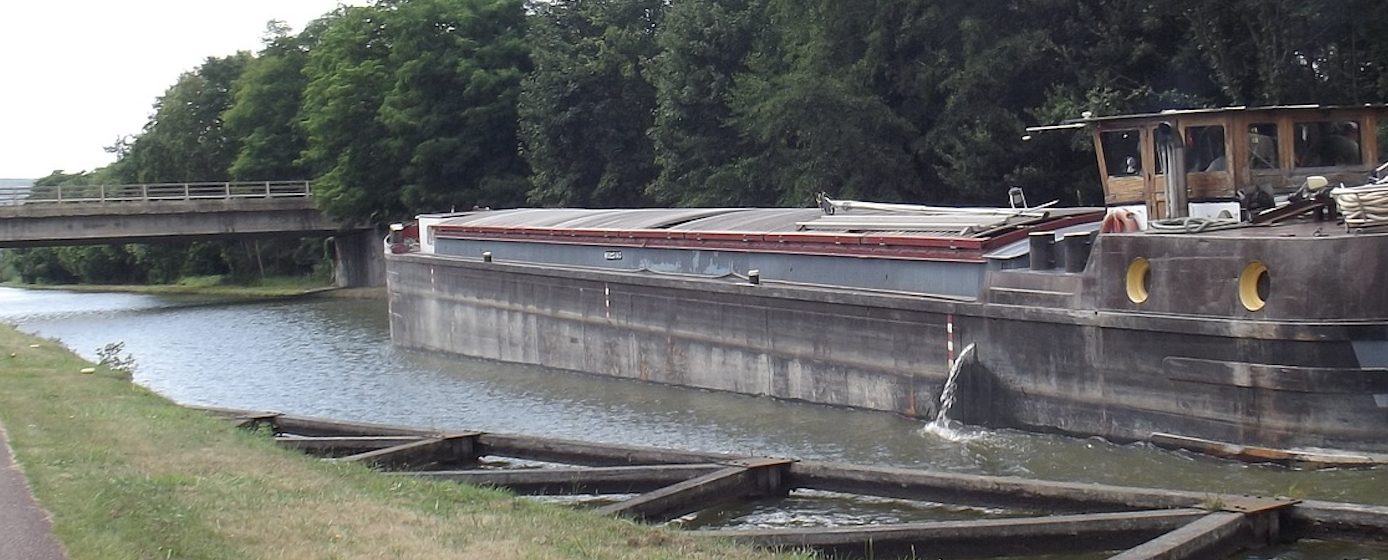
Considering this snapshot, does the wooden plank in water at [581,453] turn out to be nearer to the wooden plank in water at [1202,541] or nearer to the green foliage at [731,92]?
the wooden plank in water at [1202,541]

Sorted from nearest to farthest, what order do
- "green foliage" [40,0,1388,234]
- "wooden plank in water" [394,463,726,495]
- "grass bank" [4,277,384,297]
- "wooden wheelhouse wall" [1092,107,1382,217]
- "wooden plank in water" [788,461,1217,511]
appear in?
"wooden plank in water" [788,461,1217,511]
"wooden plank in water" [394,463,726,495]
"wooden wheelhouse wall" [1092,107,1382,217]
"green foliage" [40,0,1388,234]
"grass bank" [4,277,384,297]

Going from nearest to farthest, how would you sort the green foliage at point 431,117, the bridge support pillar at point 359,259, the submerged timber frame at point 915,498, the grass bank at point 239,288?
the submerged timber frame at point 915,498, the green foliage at point 431,117, the bridge support pillar at point 359,259, the grass bank at point 239,288

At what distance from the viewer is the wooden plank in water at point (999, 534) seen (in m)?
9.23

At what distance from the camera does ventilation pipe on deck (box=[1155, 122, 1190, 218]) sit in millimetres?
16531

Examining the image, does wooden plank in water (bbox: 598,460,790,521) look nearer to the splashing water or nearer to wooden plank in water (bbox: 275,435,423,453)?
wooden plank in water (bbox: 275,435,423,453)

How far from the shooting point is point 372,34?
210 ft

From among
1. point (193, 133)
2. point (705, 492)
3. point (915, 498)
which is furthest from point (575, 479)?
point (193, 133)

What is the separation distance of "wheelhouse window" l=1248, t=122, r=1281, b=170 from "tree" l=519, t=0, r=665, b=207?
3463 cm

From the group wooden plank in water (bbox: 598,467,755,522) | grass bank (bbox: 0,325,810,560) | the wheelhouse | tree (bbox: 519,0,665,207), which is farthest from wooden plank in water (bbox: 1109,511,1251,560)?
tree (bbox: 519,0,665,207)

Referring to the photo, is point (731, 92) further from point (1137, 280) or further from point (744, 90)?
point (1137, 280)

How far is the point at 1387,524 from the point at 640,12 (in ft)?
148

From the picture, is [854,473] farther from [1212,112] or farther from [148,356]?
[148,356]

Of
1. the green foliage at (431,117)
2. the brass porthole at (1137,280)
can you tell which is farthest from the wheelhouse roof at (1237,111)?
the green foliage at (431,117)

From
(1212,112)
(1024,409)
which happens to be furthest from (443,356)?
(1212,112)
